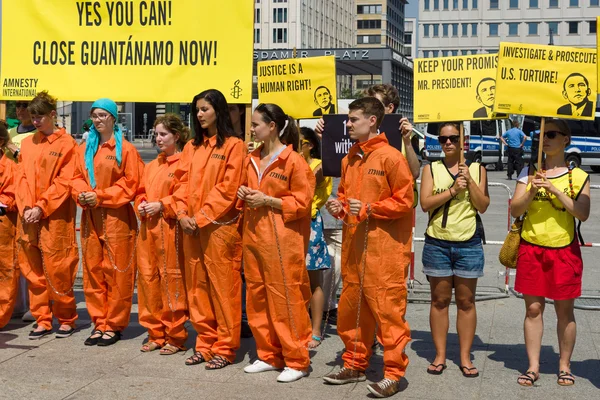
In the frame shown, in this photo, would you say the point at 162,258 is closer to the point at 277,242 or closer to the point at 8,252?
the point at 277,242

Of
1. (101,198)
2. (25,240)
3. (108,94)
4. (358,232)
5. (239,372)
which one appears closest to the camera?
(358,232)

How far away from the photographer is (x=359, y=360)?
592 centimetres

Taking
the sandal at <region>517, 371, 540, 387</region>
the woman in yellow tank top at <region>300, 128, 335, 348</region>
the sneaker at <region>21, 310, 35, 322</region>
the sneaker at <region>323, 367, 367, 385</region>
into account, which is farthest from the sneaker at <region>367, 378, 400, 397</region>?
the sneaker at <region>21, 310, 35, 322</region>

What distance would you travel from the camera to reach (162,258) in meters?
6.70

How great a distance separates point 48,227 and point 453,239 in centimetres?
316

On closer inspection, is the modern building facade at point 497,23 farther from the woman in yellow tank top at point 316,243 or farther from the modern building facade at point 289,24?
the woman in yellow tank top at point 316,243

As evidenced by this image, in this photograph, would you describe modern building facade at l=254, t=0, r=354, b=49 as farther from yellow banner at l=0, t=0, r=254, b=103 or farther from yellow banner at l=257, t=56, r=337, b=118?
yellow banner at l=0, t=0, r=254, b=103

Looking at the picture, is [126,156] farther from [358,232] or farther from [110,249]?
[358,232]

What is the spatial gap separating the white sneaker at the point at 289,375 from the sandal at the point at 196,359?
2.26 feet

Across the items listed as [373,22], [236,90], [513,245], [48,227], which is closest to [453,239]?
[513,245]

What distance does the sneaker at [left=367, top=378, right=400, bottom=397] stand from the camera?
553cm

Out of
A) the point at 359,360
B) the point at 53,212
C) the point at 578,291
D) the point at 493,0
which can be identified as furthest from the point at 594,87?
the point at 493,0

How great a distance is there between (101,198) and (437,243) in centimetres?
249

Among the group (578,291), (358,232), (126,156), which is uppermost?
(126,156)
